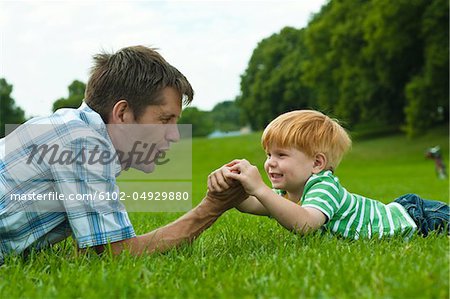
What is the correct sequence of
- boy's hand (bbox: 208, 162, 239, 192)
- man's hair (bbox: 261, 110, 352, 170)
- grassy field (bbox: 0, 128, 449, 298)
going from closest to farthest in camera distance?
grassy field (bbox: 0, 128, 449, 298), boy's hand (bbox: 208, 162, 239, 192), man's hair (bbox: 261, 110, 352, 170)

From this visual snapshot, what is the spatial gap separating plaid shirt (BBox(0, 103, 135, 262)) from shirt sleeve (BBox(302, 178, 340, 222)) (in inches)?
46.3

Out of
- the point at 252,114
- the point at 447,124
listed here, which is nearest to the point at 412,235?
the point at 447,124

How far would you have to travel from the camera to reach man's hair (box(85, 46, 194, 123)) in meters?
3.81

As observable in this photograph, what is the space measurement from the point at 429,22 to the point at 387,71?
4718 mm

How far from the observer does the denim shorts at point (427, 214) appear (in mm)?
4465

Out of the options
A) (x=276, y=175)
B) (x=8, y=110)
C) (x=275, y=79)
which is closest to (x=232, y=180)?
(x=276, y=175)

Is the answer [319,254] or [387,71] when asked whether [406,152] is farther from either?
[319,254]

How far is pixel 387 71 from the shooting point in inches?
1444

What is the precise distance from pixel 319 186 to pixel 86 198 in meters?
1.55

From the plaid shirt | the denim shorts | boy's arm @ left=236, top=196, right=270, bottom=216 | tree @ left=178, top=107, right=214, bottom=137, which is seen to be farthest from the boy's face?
tree @ left=178, top=107, right=214, bottom=137

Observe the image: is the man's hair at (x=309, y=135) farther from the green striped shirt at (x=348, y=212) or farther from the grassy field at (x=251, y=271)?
the grassy field at (x=251, y=271)

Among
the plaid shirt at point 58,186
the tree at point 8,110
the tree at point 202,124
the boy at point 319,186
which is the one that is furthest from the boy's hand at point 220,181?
the tree at point 202,124

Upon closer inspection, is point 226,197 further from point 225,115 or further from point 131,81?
point 225,115

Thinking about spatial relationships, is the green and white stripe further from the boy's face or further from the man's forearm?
the man's forearm
